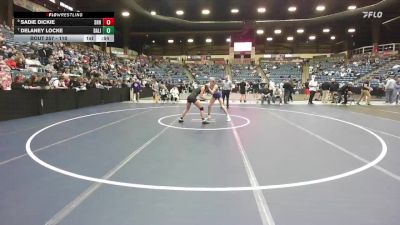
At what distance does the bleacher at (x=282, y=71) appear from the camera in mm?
44425

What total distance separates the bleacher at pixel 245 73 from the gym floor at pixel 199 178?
3543cm

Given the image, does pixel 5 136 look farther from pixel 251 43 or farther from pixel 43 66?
pixel 251 43

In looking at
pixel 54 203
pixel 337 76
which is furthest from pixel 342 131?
pixel 337 76

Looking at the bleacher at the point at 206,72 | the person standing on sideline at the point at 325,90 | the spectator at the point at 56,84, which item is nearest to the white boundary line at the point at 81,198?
the spectator at the point at 56,84

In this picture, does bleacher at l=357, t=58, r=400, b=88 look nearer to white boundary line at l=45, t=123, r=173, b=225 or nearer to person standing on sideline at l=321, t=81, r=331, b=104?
person standing on sideline at l=321, t=81, r=331, b=104

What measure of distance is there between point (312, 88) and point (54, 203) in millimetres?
20129

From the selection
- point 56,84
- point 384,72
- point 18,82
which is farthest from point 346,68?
point 18,82

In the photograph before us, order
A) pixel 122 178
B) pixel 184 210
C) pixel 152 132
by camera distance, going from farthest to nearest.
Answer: pixel 152 132 → pixel 122 178 → pixel 184 210

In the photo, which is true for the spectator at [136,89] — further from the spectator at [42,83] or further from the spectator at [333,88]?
the spectator at [333,88]

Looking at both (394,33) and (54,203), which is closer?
(54,203)

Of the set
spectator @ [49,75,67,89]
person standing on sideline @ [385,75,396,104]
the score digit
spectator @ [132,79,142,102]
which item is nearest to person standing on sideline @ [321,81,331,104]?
person standing on sideline @ [385,75,396,104]

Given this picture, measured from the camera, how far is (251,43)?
1585 inches
